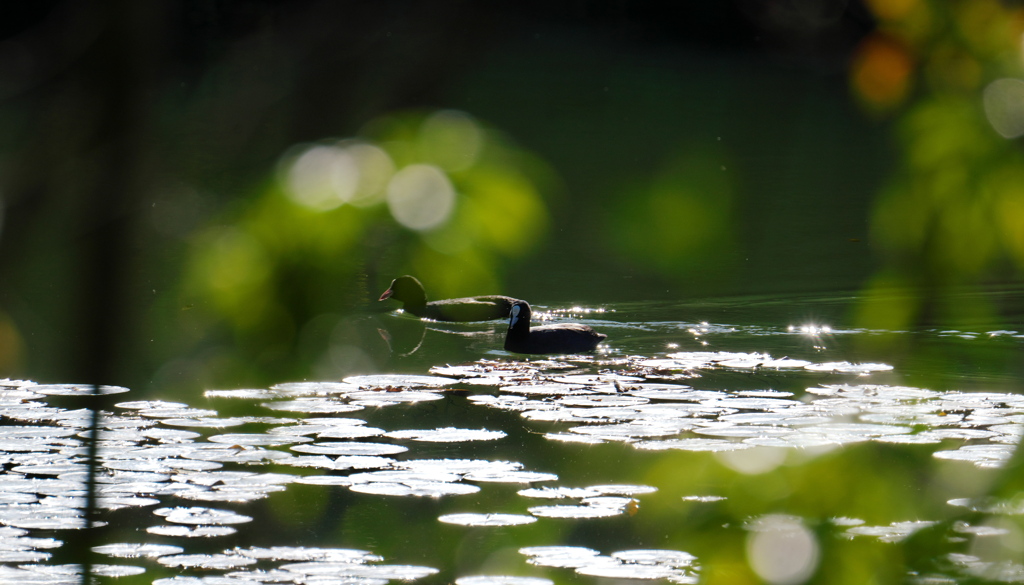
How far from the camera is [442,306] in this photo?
40.0 feet

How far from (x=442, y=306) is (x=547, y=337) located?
2.41 meters

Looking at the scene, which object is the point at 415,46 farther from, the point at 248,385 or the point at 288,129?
the point at 248,385

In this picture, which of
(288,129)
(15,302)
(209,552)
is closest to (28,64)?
(288,129)

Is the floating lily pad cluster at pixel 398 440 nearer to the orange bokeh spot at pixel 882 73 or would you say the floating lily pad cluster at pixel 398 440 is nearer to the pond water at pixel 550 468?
the pond water at pixel 550 468

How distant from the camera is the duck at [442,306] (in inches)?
467

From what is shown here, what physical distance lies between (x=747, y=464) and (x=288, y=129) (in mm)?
730

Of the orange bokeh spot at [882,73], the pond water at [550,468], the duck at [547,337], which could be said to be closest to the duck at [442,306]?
the pond water at [550,468]

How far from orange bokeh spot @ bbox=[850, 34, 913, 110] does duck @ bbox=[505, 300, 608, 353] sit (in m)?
8.39

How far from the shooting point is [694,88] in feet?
111

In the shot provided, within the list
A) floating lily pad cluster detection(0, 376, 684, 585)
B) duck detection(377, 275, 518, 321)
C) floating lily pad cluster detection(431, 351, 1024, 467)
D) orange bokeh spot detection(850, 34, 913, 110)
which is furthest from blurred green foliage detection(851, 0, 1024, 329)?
duck detection(377, 275, 518, 321)

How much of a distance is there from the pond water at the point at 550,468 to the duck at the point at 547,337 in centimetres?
16

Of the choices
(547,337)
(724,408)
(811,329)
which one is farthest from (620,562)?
(811,329)

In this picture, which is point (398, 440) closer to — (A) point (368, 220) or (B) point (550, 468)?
(B) point (550, 468)

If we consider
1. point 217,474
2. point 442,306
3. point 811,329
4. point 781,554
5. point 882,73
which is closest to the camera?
point 781,554
